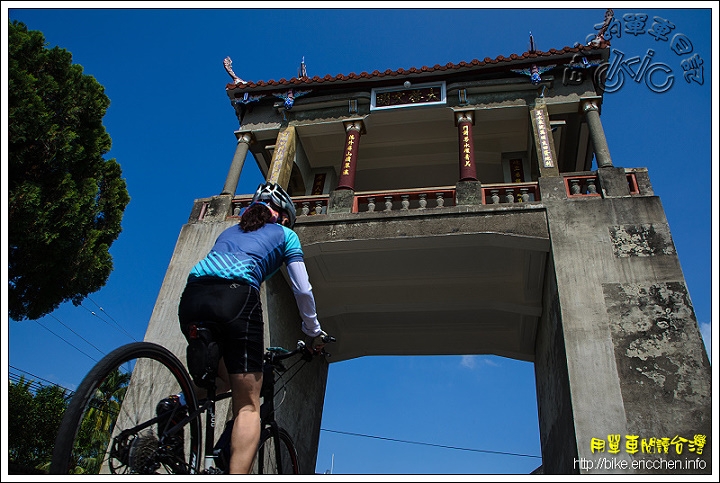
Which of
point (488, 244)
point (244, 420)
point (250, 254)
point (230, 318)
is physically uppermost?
point (488, 244)

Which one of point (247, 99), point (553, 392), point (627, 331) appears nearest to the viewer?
point (627, 331)

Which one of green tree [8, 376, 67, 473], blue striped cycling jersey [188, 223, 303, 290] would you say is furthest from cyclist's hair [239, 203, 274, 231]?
green tree [8, 376, 67, 473]

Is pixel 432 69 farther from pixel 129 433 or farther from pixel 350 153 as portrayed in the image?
pixel 129 433

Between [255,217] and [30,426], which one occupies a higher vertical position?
[30,426]

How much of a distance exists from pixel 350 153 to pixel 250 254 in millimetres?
6807

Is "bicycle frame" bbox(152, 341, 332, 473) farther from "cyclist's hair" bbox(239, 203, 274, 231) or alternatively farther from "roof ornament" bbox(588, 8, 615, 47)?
"roof ornament" bbox(588, 8, 615, 47)

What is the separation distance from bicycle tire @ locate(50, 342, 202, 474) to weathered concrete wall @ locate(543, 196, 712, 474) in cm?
428

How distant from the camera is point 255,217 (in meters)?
3.73

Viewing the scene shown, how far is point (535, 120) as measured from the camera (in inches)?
370

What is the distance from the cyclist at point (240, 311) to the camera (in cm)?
306

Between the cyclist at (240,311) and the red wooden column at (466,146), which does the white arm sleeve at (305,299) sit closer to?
the cyclist at (240,311)

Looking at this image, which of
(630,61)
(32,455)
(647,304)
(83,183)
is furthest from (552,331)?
(32,455)

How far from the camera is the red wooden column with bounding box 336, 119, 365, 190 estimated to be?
9.33 m

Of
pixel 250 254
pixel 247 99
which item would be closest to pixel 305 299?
pixel 250 254
